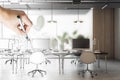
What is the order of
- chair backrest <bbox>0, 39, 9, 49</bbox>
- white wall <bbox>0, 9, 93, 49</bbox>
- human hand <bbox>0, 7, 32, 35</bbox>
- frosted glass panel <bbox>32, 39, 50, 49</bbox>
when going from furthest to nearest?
1. white wall <bbox>0, 9, 93, 49</bbox>
2. frosted glass panel <bbox>32, 39, 50, 49</bbox>
3. chair backrest <bbox>0, 39, 9, 49</bbox>
4. human hand <bbox>0, 7, 32, 35</bbox>

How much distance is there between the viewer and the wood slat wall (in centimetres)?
1404

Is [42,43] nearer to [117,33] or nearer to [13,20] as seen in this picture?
[117,33]

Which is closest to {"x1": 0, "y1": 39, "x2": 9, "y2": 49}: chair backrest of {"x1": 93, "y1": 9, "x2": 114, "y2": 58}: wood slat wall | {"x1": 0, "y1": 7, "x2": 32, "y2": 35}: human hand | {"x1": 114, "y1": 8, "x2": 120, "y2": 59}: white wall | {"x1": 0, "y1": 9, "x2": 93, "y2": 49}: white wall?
{"x1": 0, "y1": 9, "x2": 93, "y2": 49}: white wall

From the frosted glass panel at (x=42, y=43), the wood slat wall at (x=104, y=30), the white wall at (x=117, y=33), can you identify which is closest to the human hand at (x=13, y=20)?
the white wall at (x=117, y=33)

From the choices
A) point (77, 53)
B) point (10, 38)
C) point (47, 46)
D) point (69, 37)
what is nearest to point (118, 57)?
point (69, 37)

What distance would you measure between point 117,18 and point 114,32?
1.04 meters

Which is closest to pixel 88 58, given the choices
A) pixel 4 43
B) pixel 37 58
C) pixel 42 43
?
pixel 37 58

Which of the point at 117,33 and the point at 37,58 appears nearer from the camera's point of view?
the point at 37,58

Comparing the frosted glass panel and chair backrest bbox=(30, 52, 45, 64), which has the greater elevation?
the frosted glass panel

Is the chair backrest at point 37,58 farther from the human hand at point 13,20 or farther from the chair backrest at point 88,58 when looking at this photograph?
Result: the human hand at point 13,20

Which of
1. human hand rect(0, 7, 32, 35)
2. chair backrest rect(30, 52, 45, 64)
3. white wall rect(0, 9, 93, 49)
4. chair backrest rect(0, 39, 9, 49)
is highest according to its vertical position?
white wall rect(0, 9, 93, 49)

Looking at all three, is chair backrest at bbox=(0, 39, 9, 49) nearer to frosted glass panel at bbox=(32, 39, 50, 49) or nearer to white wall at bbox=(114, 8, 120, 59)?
frosted glass panel at bbox=(32, 39, 50, 49)

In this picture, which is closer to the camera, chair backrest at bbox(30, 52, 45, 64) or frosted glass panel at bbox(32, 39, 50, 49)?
chair backrest at bbox(30, 52, 45, 64)

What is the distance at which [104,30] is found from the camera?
1412 cm
